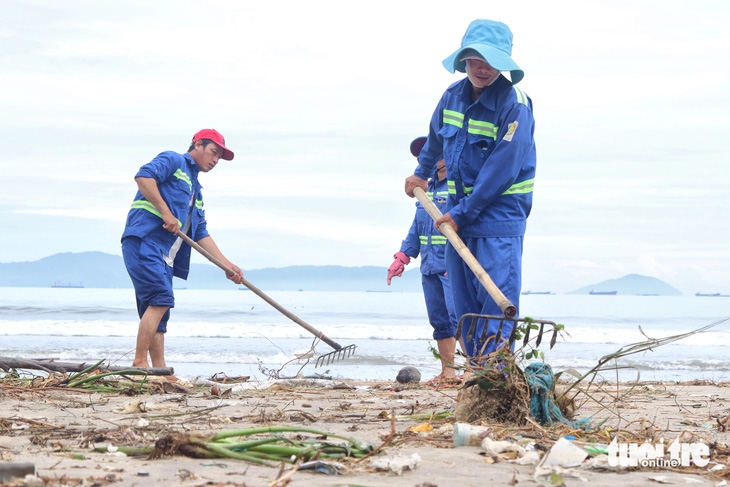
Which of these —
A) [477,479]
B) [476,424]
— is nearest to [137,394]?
[476,424]

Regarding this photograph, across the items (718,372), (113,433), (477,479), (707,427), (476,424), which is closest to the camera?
(477,479)

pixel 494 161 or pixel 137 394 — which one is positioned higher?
pixel 494 161

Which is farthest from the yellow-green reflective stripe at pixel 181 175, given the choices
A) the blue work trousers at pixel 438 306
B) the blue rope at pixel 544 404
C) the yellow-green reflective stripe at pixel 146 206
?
the blue rope at pixel 544 404

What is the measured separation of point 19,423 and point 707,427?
3.31 meters

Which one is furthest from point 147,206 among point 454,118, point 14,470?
point 14,470

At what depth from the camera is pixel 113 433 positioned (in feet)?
9.64

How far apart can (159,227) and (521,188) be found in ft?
11.9

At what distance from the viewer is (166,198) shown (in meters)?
6.33

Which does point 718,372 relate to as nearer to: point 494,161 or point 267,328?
point 494,161

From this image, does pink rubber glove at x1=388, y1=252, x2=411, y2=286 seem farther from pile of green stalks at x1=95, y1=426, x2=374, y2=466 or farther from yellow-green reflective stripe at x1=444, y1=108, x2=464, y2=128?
pile of green stalks at x1=95, y1=426, x2=374, y2=466

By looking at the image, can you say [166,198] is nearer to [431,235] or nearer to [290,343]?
[431,235]

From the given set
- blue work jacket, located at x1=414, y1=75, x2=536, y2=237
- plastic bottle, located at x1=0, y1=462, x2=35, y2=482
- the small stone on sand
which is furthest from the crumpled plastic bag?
the small stone on sand

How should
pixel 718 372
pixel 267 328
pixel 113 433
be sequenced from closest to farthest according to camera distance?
pixel 113 433 → pixel 718 372 → pixel 267 328

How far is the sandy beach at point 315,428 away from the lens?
2.24 metres
